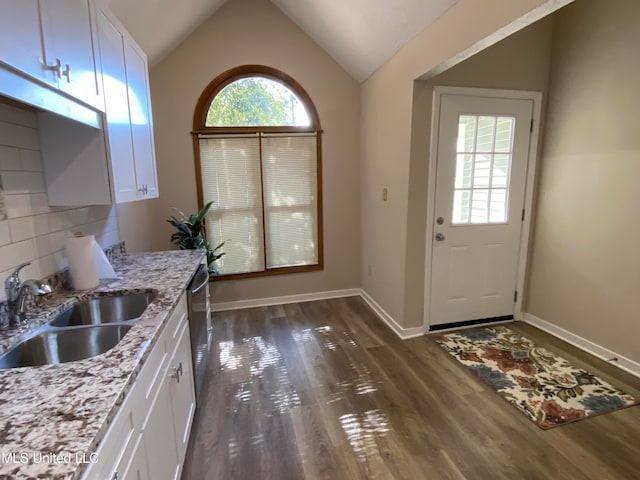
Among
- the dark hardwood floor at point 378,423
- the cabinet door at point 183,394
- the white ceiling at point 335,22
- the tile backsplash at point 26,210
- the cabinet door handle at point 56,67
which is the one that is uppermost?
the white ceiling at point 335,22

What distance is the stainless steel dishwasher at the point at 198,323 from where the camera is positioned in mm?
1939

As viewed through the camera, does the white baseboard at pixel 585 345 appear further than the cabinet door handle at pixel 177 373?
Yes

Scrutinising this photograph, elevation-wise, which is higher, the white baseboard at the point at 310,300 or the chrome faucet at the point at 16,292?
the chrome faucet at the point at 16,292

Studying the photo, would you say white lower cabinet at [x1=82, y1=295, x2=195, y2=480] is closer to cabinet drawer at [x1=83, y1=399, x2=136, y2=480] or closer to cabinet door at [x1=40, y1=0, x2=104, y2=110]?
cabinet drawer at [x1=83, y1=399, x2=136, y2=480]

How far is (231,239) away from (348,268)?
4.62 ft

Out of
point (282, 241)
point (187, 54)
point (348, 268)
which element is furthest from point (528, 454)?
point (187, 54)

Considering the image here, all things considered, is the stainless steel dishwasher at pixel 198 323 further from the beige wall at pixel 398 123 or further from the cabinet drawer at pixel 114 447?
the beige wall at pixel 398 123

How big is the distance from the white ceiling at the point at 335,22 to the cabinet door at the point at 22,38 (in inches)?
37.5

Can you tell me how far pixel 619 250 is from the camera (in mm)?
2469

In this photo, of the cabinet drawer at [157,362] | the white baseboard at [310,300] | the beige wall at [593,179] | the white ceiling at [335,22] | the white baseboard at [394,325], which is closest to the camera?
the cabinet drawer at [157,362]

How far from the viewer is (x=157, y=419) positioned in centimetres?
123

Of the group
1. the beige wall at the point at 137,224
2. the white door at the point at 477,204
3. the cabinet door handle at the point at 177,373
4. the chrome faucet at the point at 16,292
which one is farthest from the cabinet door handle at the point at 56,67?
the white door at the point at 477,204

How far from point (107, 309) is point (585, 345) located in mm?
3443

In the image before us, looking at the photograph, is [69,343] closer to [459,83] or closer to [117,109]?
[117,109]
